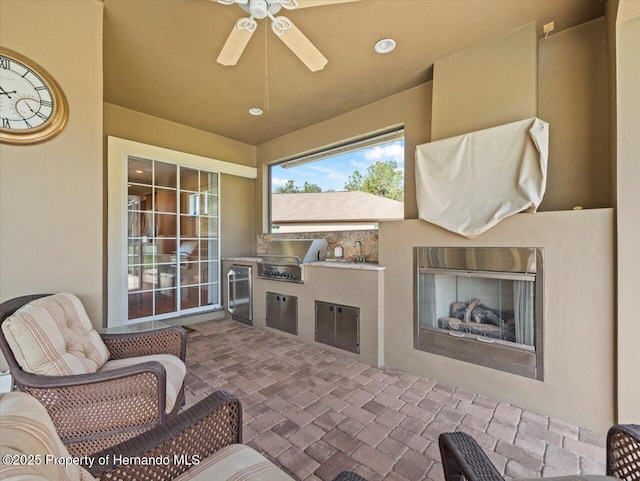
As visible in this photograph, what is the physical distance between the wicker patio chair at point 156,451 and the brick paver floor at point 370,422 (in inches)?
26.2

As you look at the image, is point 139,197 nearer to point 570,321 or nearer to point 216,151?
point 216,151

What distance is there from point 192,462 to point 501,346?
7.82 feet

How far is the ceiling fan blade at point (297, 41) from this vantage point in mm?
1777

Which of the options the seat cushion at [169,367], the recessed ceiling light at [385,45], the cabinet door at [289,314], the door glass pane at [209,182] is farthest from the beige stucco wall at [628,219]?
the door glass pane at [209,182]

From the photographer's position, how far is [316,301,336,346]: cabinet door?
3.38 metres

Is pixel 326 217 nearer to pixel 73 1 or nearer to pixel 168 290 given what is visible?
pixel 168 290

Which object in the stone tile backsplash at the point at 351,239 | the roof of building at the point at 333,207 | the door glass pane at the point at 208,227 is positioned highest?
the roof of building at the point at 333,207

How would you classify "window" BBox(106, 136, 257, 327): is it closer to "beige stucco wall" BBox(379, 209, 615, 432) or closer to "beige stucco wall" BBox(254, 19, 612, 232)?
"beige stucco wall" BBox(254, 19, 612, 232)

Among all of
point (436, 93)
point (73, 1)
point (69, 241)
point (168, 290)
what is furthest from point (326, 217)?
point (73, 1)

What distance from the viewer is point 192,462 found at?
1127mm

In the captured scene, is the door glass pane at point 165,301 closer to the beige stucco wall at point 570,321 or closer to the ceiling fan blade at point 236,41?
the ceiling fan blade at point 236,41

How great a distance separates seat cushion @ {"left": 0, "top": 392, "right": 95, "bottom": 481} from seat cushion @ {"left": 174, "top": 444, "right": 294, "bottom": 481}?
15.8 inches

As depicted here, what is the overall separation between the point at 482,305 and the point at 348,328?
138cm

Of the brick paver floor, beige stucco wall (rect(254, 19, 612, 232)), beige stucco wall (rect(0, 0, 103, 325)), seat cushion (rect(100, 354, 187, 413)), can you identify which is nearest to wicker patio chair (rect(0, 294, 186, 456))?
seat cushion (rect(100, 354, 187, 413))
